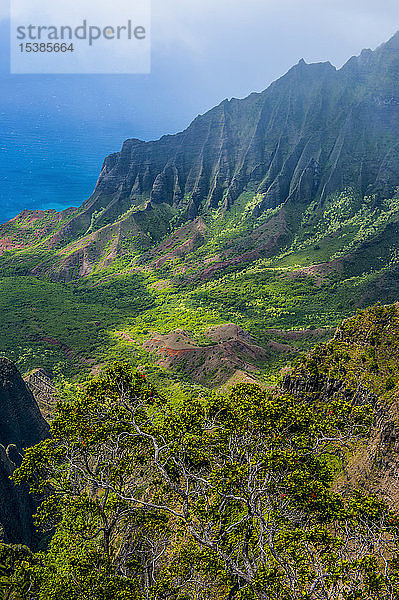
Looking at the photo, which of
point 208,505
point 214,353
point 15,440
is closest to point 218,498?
point 208,505

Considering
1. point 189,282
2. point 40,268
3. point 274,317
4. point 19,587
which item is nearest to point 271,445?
point 19,587

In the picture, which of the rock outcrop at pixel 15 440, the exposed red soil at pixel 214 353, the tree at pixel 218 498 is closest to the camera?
the tree at pixel 218 498

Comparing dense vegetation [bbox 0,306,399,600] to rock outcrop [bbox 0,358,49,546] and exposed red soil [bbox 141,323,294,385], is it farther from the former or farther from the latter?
exposed red soil [bbox 141,323,294,385]

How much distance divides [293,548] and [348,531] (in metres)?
3.65

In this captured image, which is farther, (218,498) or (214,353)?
(214,353)

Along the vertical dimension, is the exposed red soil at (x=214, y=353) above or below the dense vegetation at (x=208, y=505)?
below

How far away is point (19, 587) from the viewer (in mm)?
21062

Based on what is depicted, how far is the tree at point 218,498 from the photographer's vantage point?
54.7ft

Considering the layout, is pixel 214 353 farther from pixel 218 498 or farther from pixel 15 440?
pixel 218 498

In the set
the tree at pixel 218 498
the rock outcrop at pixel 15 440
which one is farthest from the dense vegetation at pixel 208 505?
the rock outcrop at pixel 15 440

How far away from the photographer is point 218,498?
61.7 ft

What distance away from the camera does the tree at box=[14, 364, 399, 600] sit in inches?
657

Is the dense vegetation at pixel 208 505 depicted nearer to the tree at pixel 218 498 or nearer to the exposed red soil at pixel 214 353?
the tree at pixel 218 498

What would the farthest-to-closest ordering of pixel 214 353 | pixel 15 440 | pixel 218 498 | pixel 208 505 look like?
pixel 214 353
pixel 15 440
pixel 218 498
pixel 208 505
